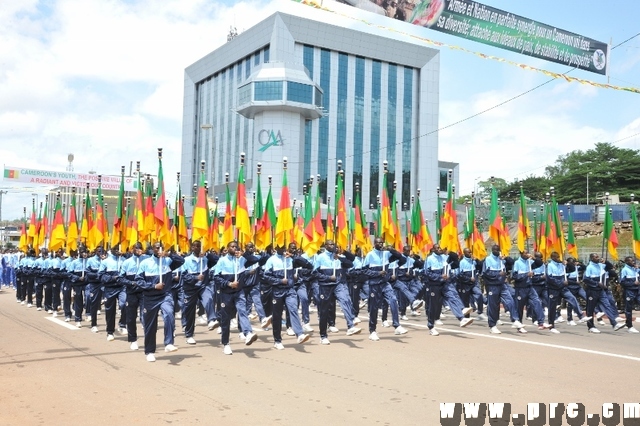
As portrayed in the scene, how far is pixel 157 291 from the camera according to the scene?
33.8 feet

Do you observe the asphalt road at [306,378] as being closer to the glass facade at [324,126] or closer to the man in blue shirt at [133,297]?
the man in blue shirt at [133,297]

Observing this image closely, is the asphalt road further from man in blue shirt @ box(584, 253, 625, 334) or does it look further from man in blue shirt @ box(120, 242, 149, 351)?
man in blue shirt @ box(584, 253, 625, 334)

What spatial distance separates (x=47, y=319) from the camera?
660 inches

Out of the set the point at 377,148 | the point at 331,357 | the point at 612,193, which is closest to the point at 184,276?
the point at 331,357

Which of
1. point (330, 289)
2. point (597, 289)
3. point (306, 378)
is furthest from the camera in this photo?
point (597, 289)

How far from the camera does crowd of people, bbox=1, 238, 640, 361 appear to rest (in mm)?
10828

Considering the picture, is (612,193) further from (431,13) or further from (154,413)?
(154,413)

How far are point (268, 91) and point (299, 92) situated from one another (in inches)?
119

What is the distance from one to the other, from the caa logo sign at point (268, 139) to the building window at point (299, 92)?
3921 mm

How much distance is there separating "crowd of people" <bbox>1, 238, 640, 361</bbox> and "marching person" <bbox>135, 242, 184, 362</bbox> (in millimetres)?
17

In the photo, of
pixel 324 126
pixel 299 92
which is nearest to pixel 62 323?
pixel 299 92

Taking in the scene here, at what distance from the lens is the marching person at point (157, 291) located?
1016 centimetres

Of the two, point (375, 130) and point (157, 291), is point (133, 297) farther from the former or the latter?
point (375, 130)

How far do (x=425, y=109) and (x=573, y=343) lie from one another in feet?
211
